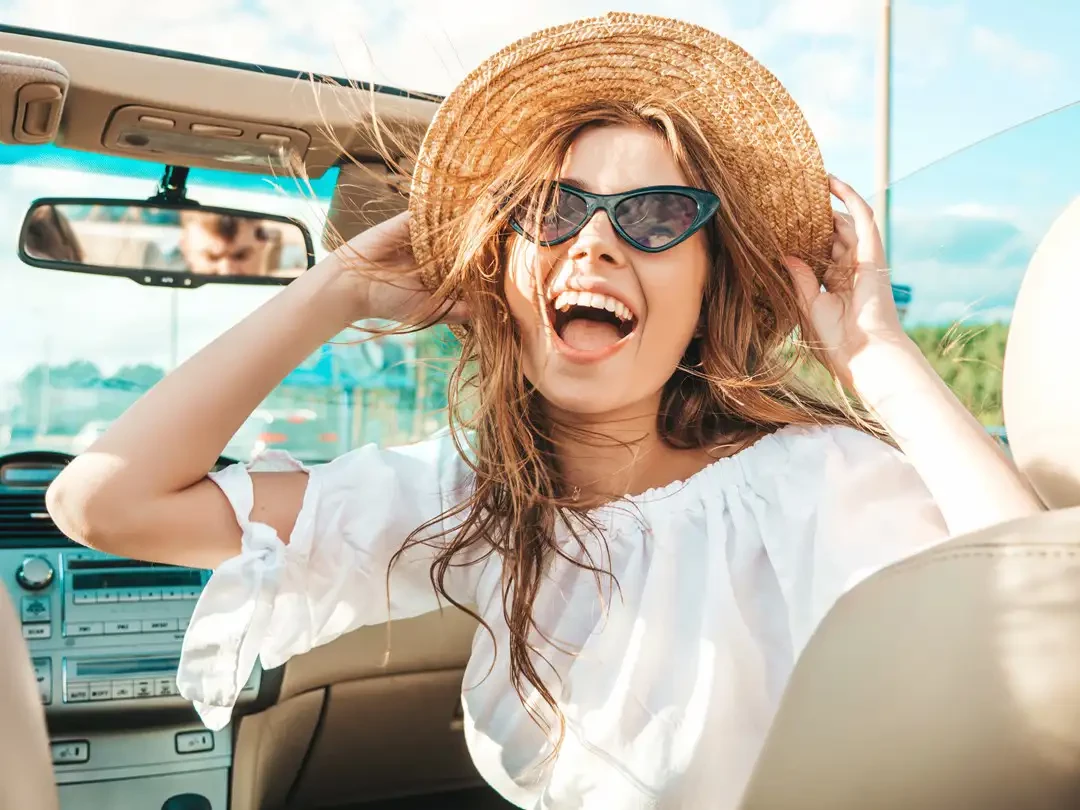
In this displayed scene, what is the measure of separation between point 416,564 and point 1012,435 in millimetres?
1096

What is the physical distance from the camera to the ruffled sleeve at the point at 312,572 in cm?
186

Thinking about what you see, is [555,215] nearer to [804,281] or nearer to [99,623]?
[804,281]

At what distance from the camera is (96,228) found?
2.89 meters

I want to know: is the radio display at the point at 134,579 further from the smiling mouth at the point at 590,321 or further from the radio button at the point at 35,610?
the smiling mouth at the point at 590,321

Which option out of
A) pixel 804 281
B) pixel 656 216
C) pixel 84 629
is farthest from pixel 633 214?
pixel 84 629

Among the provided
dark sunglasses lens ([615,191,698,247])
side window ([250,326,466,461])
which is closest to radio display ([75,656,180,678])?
side window ([250,326,466,461])

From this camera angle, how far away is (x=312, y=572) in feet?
6.27

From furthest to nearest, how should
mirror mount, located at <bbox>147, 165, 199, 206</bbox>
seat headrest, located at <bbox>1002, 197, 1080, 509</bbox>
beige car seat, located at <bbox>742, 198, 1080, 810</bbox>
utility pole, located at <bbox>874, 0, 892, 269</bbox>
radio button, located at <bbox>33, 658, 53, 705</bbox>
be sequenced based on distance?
utility pole, located at <bbox>874, 0, 892, 269</bbox>, radio button, located at <bbox>33, 658, 53, 705</bbox>, mirror mount, located at <bbox>147, 165, 199, 206</bbox>, seat headrest, located at <bbox>1002, 197, 1080, 509</bbox>, beige car seat, located at <bbox>742, 198, 1080, 810</bbox>

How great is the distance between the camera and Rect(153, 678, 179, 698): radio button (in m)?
3.09

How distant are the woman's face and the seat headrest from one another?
676mm

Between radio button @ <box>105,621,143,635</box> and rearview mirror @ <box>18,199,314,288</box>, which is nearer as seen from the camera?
rearview mirror @ <box>18,199,314,288</box>

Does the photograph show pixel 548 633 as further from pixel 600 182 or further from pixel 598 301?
pixel 600 182

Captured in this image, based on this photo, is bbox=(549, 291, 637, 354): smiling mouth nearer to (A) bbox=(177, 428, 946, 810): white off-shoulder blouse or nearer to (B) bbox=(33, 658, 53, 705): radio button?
(A) bbox=(177, 428, 946, 810): white off-shoulder blouse

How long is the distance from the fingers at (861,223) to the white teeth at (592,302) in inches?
20.2
